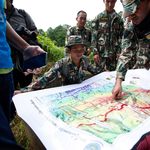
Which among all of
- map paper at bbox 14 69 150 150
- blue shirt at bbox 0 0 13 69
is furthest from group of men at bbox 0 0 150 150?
blue shirt at bbox 0 0 13 69

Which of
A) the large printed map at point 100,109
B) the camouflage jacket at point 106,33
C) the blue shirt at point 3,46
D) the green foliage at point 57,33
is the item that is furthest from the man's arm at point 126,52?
the green foliage at point 57,33

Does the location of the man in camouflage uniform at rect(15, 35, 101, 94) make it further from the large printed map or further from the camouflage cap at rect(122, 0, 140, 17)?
the camouflage cap at rect(122, 0, 140, 17)

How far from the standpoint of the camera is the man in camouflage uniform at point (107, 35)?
1.71m

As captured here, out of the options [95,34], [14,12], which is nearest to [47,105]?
[14,12]

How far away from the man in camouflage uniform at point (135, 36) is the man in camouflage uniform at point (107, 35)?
23.0 inches

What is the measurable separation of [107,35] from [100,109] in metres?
1.29

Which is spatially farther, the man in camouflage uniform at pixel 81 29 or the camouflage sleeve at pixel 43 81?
the man in camouflage uniform at pixel 81 29

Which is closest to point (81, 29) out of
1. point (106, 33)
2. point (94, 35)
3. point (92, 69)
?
point (94, 35)

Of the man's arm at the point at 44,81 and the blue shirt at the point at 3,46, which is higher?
the blue shirt at the point at 3,46

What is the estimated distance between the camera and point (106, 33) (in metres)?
1.73

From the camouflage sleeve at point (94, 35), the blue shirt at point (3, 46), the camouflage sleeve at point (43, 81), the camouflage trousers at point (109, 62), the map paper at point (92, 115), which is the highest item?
the camouflage sleeve at point (94, 35)

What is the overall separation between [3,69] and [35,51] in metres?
0.15

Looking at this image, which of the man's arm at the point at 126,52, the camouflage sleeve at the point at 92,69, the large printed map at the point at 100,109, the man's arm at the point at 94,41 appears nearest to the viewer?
the large printed map at the point at 100,109

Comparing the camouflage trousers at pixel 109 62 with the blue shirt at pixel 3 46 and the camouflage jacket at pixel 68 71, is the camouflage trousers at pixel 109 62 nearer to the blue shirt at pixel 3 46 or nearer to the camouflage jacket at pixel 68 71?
the camouflage jacket at pixel 68 71
